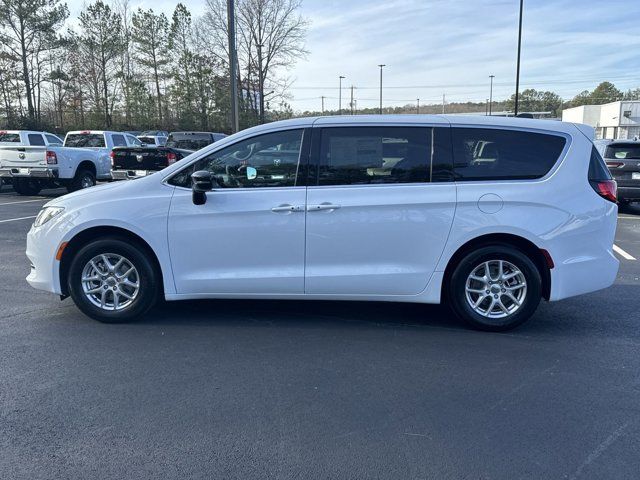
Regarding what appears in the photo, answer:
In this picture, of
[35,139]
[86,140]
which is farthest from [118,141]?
[35,139]

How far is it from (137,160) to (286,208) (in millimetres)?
10793

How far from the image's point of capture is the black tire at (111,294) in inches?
196

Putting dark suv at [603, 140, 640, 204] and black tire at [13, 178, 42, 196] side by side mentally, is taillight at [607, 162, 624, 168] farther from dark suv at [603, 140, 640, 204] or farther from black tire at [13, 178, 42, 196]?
black tire at [13, 178, 42, 196]

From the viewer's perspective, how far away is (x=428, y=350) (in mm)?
4527

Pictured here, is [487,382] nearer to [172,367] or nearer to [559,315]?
[559,315]

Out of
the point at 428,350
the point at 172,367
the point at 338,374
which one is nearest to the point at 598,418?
the point at 428,350

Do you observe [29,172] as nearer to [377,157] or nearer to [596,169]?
[377,157]

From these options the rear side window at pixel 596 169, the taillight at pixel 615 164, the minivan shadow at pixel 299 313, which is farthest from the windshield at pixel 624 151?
the minivan shadow at pixel 299 313

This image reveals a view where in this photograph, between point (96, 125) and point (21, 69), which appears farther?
point (96, 125)

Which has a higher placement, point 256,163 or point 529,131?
point 529,131

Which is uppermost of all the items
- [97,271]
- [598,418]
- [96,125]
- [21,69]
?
[21,69]

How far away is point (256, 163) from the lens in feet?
16.2

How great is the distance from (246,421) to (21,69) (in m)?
47.4

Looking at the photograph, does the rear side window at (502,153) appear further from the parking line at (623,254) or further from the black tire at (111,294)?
the parking line at (623,254)
